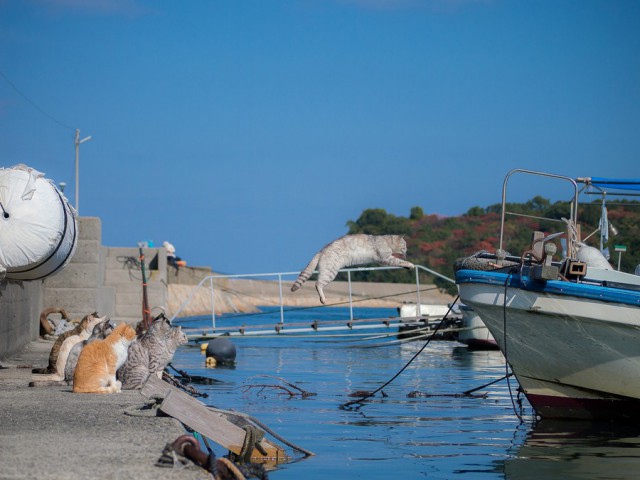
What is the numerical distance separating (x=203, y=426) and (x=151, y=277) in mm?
25486

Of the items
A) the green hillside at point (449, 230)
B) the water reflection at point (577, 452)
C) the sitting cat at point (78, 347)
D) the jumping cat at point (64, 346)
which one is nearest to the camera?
the water reflection at point (577, 452)

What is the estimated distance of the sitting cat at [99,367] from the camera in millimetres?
10406

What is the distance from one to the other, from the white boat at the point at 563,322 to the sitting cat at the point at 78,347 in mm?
4433

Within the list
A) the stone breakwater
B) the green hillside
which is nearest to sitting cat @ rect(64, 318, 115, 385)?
the green hillside

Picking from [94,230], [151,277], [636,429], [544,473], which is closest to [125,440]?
[544,473]

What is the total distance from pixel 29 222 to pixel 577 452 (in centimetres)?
701

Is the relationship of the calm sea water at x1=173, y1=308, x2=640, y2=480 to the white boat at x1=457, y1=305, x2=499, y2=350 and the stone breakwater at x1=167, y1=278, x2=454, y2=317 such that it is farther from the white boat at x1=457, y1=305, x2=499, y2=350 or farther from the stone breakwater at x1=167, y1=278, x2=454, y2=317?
the stone breakwater at x1=167, y1=278, x2=454, y2=317

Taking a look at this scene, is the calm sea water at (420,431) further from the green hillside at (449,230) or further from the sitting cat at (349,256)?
the green hillside at (449,230)

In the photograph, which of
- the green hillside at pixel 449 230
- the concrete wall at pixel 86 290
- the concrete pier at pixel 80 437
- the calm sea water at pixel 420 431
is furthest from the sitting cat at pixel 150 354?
the green hillside at pixel 449 230

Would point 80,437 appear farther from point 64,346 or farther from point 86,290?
point 86,290

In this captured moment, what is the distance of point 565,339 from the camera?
1145 cm

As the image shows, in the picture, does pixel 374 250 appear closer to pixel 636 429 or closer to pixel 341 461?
pixel 341 461

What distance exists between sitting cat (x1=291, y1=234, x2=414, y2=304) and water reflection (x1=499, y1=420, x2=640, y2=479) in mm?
2467

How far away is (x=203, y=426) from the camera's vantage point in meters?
7.88
